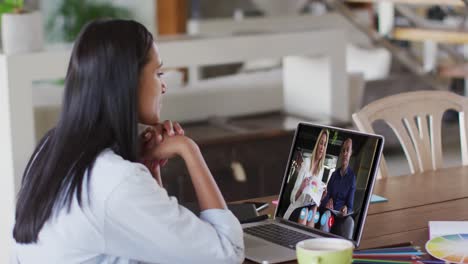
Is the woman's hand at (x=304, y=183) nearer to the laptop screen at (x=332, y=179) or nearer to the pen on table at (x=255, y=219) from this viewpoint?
the laptop screen at (x=332, y=179)

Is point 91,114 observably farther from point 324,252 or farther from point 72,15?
point 72,15

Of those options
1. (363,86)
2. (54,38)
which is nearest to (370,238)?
(363,86)

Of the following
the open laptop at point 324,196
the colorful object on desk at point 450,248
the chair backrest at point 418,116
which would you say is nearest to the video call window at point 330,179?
the open laptop at point 324,196

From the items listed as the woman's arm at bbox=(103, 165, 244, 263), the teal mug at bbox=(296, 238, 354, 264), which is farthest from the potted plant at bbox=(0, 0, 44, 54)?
the teal mug at bbox=(296, 238, 354, 264)

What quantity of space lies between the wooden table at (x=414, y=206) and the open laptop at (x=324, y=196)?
87mm

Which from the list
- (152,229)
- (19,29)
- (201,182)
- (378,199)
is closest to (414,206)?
(378,199)

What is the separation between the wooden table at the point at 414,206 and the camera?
7.03ft

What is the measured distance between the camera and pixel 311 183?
214 cm

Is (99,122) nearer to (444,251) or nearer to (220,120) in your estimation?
(444,251)

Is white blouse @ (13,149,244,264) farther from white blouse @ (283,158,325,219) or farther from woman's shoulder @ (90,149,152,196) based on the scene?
white blouse @ (283,158,325,219)

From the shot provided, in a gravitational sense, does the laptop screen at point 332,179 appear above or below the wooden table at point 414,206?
above

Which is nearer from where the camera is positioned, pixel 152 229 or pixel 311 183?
pixel 152 229

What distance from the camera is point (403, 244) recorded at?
2.05 meters

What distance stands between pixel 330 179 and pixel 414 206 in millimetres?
428
